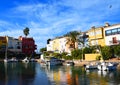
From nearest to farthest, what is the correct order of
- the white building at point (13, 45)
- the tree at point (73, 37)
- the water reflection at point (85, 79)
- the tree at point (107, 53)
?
the water reflection at point (85, 79), the tree at point (107, 53), the tree at point (73, 37), the white building at point (13, 45)

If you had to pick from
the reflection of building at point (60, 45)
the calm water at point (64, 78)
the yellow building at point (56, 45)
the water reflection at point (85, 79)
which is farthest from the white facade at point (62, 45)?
the water reflection at point (85, 79)

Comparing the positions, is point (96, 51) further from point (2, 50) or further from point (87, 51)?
point (2, 50)

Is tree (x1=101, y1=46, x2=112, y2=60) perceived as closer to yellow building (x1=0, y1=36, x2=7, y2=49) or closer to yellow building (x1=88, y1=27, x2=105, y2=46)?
yellow building (x1=88, y1=27, x2=105, y2=46)

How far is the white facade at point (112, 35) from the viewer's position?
118m

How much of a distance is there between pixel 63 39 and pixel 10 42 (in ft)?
119

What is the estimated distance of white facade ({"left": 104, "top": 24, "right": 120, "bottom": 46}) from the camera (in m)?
118

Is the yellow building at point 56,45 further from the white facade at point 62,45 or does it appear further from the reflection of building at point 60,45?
the white facade at point 62,45

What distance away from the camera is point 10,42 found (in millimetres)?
194750

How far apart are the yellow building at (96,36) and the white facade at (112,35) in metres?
3.57

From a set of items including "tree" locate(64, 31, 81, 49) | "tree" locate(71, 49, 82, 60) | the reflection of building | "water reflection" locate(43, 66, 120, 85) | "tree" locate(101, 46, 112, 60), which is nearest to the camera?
"water reflection" locate(43, 66, 120, 85)

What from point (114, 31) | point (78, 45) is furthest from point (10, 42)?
point (114, 31)

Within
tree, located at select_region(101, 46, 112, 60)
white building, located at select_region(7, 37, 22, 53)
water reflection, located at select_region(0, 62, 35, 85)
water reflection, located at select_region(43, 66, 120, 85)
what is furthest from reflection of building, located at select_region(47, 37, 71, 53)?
water reflection, located at select_region(43, 66, 120, 85)

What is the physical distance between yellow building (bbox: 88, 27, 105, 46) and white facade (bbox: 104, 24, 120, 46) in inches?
140

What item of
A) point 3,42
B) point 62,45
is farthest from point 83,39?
point 3,42
